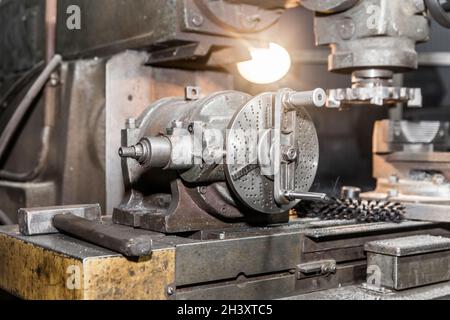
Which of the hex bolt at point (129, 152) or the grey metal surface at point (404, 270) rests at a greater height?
the hex bolt at point (129, 152)

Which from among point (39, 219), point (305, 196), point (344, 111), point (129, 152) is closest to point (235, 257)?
point (305, 196)

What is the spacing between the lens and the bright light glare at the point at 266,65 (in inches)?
78.2

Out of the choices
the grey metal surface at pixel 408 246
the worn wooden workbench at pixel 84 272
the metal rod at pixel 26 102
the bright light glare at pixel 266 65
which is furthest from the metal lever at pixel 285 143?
the metal rod at pixel 26 102

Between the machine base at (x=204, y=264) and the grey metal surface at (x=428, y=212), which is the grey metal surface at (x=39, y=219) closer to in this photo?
the machine base at (x=204, y=264)

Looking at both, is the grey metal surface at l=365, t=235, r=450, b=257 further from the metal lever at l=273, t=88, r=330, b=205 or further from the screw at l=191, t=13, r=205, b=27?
the screw at l=191, t=13, r=205, b=27

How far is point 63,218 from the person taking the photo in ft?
4.41

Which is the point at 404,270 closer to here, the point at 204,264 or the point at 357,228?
the point at 357,228

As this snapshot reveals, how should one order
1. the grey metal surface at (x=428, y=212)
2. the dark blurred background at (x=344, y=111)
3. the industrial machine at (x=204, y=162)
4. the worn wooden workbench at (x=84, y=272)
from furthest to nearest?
the dark blurred background at (x=344, y=111)
the grey metal surface at (x=428, y=212)
the industrial machine at (x=204, y=162)
the worn wooden workbench at (x=84, y=272)

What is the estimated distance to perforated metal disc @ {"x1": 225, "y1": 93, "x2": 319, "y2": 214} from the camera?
4.16ft

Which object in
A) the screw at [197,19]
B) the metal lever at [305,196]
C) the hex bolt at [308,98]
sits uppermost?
the screw at [197,19]

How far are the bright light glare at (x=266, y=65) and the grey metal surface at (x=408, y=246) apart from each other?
80cm

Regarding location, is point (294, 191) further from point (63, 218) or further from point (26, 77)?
point (26, 77)

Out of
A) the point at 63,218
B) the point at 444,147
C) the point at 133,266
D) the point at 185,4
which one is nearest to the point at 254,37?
the point at 185,4

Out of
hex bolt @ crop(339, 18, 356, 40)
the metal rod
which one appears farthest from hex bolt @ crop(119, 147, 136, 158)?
the metal rod
